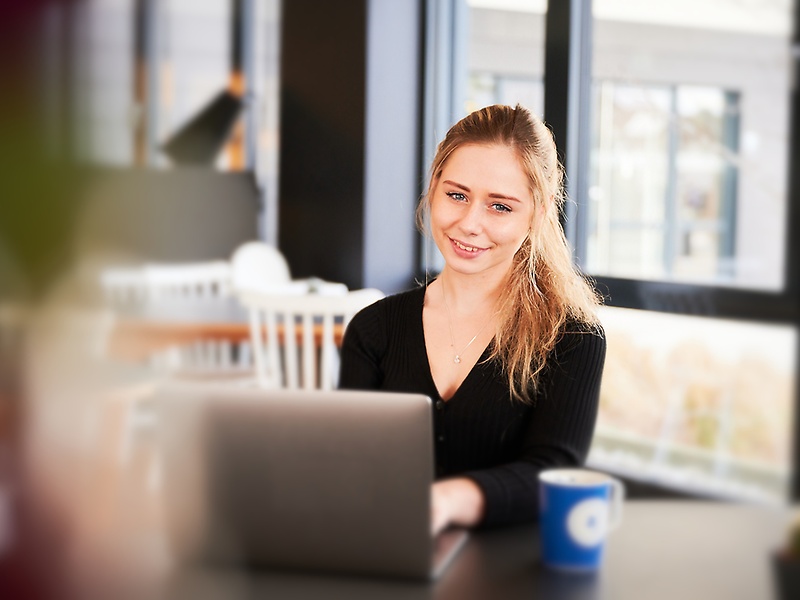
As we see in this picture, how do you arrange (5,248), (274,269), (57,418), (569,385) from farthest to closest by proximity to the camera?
(274,269), (569,385), (57,418), (5,248)

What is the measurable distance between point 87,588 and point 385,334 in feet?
1.52

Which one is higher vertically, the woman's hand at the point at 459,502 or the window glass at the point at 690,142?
the window glass at the point at 690,142

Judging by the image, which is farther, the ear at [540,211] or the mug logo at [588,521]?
the ear at [540,211]

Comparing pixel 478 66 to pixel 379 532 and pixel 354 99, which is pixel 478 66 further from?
pixel 379 532

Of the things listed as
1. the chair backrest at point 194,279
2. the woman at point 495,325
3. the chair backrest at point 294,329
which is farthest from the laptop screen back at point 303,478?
the chair backrest at point 194,279

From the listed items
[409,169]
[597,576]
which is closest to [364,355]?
A: [597,576]

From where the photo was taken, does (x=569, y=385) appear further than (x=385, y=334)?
No

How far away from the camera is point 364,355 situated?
854 millimetres

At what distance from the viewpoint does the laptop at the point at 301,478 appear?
466mm

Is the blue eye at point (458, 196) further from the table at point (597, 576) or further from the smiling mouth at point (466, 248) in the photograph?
the table at point (597, 576)

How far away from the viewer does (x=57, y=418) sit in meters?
0.46

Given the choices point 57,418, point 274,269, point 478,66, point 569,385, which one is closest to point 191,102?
point 274,269

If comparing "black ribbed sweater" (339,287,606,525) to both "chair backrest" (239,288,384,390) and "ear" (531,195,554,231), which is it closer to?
"ear" (531,195,554,231)

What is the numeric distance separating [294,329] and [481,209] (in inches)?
44.9
